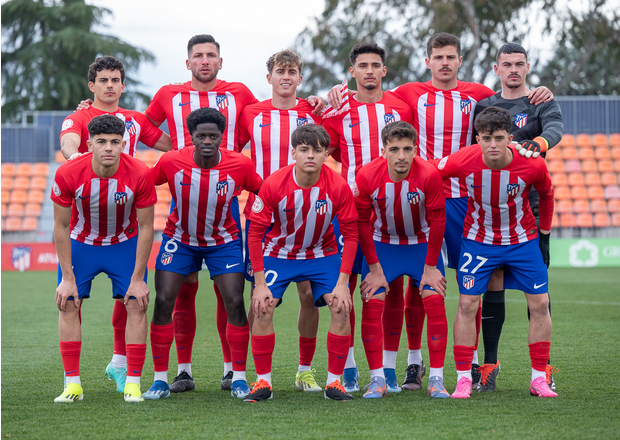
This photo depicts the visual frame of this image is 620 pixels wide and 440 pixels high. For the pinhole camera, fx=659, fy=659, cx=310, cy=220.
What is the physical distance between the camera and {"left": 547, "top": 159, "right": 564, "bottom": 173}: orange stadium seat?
18047 millimetres

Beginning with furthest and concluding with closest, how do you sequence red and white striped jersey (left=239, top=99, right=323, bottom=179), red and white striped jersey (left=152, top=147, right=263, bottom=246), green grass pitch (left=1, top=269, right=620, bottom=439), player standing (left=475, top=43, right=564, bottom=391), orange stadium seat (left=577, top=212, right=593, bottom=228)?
orange stadium seat (left=577, top=212, right=593, bottom=228) < red and white striped jersey (left=239, top=99, right=323, bottom=179) < player standing (left=475, top=43, right=564, bottom=391) < red and white striped jersey (left=152, top=147, right=263, bottom=246) < green grass pitch (left=1, top=269, right=620, bottom=439)

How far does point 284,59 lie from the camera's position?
4.55m

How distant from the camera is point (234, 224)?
4.35 metres

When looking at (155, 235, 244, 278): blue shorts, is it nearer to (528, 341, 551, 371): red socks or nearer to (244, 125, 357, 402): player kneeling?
(244, 125, 357, 402): player kneeling

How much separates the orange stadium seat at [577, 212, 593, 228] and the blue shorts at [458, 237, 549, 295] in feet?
42.6

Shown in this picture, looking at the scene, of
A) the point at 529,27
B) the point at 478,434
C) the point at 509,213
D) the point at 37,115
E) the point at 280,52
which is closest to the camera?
the point at 478,434

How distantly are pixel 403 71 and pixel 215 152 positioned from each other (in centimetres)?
2256

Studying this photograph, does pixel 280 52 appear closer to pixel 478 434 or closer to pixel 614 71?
pixel 478 434

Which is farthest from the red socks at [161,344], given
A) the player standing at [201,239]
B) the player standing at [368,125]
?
the player standing at [368,125]

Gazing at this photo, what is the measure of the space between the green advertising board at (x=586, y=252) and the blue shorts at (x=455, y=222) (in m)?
11.7

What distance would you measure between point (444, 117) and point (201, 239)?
6.13 feet

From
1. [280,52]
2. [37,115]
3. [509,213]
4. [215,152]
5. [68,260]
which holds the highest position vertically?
[37,115]

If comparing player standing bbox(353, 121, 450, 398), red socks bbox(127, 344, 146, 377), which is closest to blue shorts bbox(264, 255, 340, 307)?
player standing bbox(353, 121, 450, 398)

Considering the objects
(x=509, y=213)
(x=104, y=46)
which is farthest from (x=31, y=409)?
(x=104, y=46)
